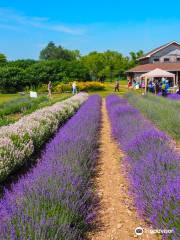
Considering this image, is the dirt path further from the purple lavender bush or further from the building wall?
the building wall

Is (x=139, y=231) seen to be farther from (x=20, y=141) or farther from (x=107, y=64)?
(x=107, y=64)

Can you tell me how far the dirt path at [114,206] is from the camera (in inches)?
131

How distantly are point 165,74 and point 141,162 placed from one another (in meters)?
20.7

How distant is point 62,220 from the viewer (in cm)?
272

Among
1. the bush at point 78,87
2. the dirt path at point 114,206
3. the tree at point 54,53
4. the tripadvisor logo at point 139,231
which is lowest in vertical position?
the dirt path at point 114,206

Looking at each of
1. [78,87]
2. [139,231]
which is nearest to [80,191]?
[139,231]

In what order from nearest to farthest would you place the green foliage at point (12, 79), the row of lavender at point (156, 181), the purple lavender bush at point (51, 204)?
the purple lavender bush at point (51, 204) < the row of lavender at point (156, 181) < the green foliage at point (12, 79)

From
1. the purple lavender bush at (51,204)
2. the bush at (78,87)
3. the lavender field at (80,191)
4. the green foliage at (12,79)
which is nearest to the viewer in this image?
the purple lavender bush at (51,204)

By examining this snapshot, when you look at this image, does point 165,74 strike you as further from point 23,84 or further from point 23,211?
point 23,211

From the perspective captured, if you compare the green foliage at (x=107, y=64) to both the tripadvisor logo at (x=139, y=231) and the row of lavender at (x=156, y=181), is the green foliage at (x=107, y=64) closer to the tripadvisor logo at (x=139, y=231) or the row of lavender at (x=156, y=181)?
the row of lavender at (x=156, y=181)

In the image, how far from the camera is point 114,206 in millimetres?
4039

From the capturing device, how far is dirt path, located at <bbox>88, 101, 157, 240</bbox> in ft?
10.9

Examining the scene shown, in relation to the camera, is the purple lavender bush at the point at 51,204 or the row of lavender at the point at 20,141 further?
the row of lavender at the point at 20,141

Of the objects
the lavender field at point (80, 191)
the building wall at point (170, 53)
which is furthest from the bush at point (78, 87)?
the lavender field at point (80, 191)
